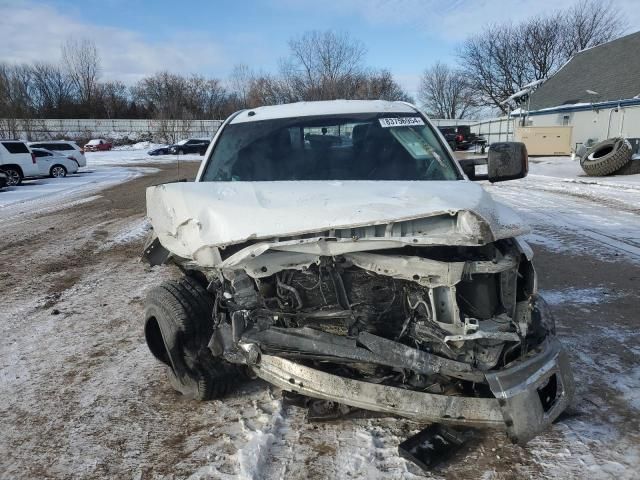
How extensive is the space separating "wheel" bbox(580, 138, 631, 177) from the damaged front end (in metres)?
15.0

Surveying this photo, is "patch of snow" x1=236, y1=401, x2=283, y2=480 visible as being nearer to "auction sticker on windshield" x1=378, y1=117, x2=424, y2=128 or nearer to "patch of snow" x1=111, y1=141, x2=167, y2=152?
"auction sticker on windshield" x1=378, y1=117, x2=424, y2=128

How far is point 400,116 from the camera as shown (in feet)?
13.1

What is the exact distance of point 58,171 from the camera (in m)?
22.5

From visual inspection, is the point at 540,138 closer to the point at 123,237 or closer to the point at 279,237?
the point at 123,237

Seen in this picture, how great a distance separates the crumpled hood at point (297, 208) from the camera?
2.30m

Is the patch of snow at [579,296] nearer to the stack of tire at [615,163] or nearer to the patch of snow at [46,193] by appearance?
the patch of snow at [46,193]

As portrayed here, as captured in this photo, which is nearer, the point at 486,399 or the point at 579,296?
the point at 486,399

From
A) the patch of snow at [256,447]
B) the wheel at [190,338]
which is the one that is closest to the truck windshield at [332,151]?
the wheel at [190,338]

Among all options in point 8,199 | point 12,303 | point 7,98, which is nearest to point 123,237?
point 12,303

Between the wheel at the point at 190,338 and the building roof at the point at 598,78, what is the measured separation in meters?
28.3

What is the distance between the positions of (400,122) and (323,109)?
0.67m

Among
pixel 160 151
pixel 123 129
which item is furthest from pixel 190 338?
pixel 123 129

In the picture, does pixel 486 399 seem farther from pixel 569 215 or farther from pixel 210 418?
Result: pixel 569 215

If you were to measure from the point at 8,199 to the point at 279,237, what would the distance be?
15180mm
